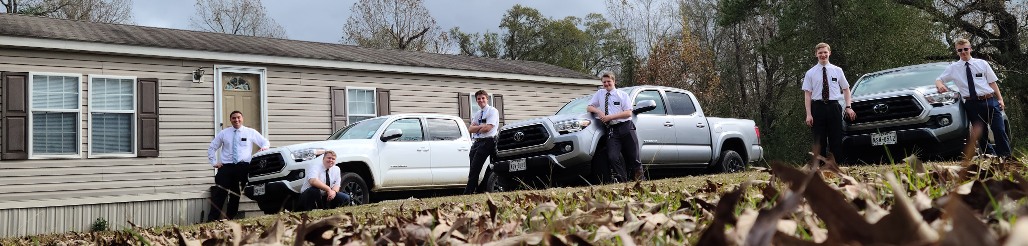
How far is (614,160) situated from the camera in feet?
35.1

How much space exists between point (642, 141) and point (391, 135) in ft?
12.5

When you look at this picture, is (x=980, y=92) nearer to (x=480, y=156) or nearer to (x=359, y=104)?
(x=480, y=156)

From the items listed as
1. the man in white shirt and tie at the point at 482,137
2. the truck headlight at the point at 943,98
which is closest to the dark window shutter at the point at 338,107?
the man in white shirt and tie at the point at 482,137

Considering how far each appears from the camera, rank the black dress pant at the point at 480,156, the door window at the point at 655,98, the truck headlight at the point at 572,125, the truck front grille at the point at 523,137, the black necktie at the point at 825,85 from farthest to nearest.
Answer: the door window at the point at 655,98, the black dress pant at the point at 480,156, the truck front grille at the point at 523,137, the truck headlight at the point at 572,125, the black necktie at the point at 825,85

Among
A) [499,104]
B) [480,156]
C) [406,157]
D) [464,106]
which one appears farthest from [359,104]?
[480,156]

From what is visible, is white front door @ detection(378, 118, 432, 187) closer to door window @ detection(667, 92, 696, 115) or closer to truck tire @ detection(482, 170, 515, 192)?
truck tire @ detection(482, 170, 515, 192)

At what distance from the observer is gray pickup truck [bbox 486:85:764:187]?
37.1 ft

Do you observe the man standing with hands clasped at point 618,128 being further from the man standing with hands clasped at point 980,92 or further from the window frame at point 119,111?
the window frame at point 119,111

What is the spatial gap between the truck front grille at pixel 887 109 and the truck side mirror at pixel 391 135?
21.8 feet

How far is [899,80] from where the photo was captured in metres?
12.8

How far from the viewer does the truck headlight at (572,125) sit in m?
11.3

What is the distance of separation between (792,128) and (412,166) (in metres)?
20.1

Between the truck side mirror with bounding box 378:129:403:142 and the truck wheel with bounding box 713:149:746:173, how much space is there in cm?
490

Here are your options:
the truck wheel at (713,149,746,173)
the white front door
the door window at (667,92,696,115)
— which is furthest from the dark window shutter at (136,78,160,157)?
the truck wheel at (713,149,746,173)
